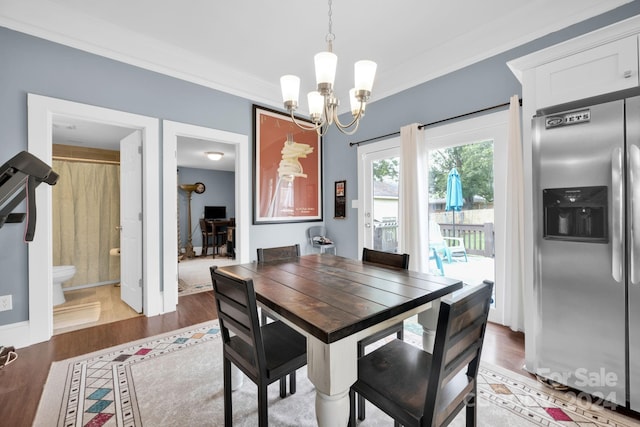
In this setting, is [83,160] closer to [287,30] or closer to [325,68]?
[287,30]

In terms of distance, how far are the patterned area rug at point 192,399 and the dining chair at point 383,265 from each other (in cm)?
28

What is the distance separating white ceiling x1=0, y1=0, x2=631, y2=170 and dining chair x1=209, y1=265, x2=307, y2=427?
2.29m

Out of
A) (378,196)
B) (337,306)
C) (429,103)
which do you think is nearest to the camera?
(337,306)

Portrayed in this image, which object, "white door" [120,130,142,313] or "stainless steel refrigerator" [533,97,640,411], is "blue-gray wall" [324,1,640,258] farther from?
"white door" [120,130,142,313]

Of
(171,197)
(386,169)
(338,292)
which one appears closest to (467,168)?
Result: (386,169)

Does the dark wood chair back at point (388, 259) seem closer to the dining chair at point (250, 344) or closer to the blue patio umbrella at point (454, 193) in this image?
the dining chair at point (250, 344)

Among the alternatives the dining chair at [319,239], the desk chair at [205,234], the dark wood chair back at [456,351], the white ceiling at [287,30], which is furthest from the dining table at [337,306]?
the desk chair at [205,234]

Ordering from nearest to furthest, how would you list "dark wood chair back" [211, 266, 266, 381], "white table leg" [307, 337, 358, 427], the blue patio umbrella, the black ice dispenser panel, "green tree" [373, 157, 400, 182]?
"white table leg" [307, 337, 358, 427], "dark wood chair back" [211, 266, 266, 381], the black ice dispenser panel, the blue patio umbrella, "green tree" [373, 157, 400, 182]

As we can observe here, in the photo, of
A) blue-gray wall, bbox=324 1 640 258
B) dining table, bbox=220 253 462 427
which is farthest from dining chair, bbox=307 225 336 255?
dining table, bbox=220 253 462 427

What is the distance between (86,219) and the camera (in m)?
4.20

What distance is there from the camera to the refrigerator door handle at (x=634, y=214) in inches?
57.0

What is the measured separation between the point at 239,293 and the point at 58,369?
1.86 meters

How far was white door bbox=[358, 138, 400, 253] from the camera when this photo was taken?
12.1 ft

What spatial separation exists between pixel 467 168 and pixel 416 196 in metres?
0.59
